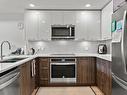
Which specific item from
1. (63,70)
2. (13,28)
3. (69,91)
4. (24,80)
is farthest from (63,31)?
(24,80)

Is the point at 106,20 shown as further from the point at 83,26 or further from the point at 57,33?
the point at 57,33

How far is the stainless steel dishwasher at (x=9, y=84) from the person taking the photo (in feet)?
6.57

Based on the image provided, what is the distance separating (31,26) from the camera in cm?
572

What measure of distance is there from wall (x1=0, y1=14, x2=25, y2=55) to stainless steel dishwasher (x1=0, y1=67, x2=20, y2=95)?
438 cm

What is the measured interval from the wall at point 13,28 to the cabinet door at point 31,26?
130 cm

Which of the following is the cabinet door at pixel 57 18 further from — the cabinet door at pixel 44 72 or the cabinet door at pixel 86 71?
the cabinet door at pixel 86 71

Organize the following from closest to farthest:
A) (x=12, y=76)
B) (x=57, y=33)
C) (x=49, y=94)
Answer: (x=12, y=76) < (x=49, y=94) < (x=57, y=33)

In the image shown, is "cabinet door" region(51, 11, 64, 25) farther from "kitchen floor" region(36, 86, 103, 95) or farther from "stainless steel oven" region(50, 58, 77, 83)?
"kitchen floor" region(36, 86, 103, 95)

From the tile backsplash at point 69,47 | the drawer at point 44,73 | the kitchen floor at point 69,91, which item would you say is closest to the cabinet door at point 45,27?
the tile backsplash at point 69,47

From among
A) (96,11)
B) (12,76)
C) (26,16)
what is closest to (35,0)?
(26,16)

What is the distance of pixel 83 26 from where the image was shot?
5750 millimetres

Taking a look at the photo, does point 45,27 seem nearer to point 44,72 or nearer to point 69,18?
point 69,18

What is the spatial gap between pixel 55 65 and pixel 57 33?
1.06m

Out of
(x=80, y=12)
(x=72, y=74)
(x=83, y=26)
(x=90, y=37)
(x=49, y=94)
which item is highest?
(x=80, y=12)
